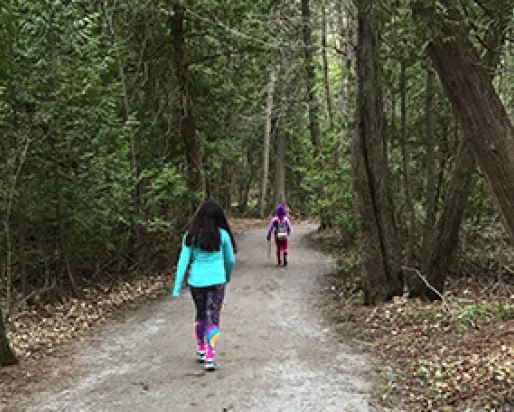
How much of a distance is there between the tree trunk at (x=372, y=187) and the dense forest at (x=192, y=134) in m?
0.03

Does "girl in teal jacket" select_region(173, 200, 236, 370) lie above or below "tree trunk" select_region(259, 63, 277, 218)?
below

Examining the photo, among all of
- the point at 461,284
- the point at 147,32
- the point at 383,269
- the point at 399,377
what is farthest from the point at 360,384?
the point at 147,32

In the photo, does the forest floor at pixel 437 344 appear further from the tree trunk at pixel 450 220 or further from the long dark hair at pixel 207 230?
the long dark hair at pixel 207 230

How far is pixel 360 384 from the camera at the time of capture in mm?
5594

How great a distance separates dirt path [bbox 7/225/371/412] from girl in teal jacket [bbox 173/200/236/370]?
0.45 m

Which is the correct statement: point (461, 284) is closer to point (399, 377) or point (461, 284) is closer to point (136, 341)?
point (399, 377)

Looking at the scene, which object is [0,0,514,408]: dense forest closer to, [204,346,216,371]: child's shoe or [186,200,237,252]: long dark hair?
[204,346,216,371]: child's shoe

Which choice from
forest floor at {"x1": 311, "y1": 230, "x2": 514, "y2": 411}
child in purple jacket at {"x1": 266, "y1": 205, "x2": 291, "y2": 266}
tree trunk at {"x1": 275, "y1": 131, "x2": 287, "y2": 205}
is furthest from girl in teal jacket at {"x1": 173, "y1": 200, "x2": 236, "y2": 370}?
tree trunk at {"x1": 275, "y1": 131, "x2": 287, "y2": 205}

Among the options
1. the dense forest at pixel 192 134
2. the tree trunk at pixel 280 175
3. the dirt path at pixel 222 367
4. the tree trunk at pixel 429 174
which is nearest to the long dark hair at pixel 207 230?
the dirt path at pixel 222 367

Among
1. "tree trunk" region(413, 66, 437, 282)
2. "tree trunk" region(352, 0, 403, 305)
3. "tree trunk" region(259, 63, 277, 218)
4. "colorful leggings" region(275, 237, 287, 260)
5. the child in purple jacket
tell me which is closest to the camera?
"tree trunk" region(352, 0, 403, 305)

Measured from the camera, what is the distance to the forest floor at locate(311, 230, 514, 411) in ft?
16.1

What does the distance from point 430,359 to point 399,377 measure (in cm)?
61

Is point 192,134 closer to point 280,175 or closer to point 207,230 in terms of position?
point 207,230

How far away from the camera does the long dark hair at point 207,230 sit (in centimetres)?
609
